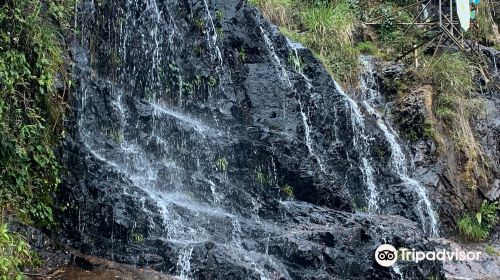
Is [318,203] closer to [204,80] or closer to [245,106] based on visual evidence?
[245,106]

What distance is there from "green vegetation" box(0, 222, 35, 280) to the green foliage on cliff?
1.91 ft

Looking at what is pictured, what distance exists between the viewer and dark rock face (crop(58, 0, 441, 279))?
5.79 m

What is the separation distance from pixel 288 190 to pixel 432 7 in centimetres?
819

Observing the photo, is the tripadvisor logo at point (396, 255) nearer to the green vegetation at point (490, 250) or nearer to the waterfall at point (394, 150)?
the waterfall at point (394, 150)

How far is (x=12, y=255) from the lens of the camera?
4.85m

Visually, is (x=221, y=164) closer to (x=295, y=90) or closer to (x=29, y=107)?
(x=295, y=90)

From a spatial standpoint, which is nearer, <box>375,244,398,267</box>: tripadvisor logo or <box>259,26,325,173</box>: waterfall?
<box>375,244,398,267</box>: tripadvisor logo

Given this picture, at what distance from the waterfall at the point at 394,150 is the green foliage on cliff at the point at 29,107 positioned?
542cm

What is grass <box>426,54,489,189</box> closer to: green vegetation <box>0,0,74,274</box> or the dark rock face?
the dark rock face

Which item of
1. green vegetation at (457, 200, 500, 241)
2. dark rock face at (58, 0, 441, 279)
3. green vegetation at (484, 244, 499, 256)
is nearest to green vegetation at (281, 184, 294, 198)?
dark rock face at (58, 0, 441, 279)

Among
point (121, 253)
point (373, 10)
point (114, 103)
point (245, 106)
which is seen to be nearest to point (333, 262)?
point (121, 253)

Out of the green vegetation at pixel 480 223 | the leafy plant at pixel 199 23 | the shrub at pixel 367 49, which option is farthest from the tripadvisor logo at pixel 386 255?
the shrub at pixel 367 49

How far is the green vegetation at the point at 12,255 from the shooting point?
14.9 feet

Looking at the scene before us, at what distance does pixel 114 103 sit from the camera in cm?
704
